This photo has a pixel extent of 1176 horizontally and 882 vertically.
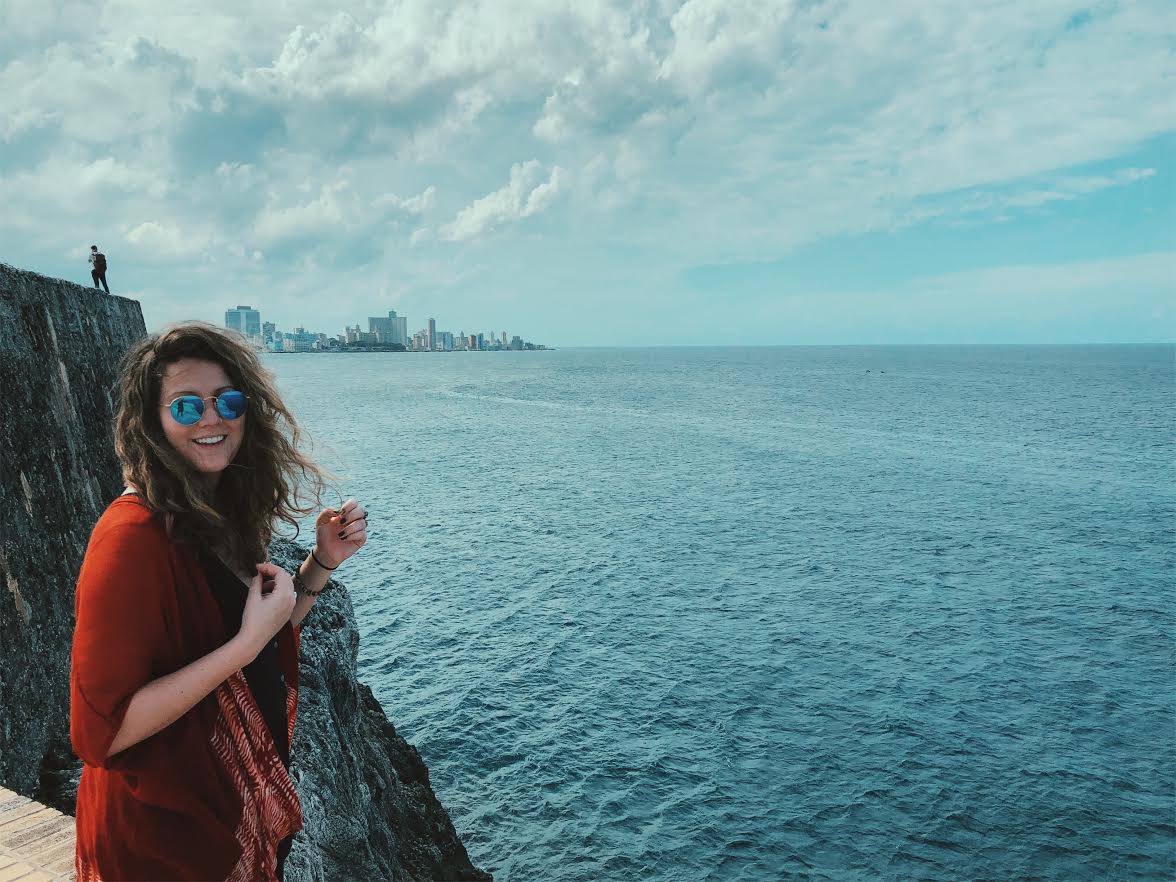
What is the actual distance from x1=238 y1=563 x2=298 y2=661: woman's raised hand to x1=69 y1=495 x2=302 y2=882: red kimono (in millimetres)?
139

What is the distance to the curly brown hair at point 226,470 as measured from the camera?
311cm

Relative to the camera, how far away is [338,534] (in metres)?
3.92

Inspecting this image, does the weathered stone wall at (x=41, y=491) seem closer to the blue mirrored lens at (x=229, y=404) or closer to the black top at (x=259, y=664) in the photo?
the black top at (x=259, y=664)

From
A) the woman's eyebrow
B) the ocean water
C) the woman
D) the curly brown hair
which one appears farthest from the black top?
the ocean water

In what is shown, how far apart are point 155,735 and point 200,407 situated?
1329mm

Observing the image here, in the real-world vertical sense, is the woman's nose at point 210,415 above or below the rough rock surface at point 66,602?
above

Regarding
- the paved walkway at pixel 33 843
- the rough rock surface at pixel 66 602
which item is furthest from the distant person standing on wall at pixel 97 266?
the paved walkway at pixel 33 843

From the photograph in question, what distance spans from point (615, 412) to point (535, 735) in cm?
8241

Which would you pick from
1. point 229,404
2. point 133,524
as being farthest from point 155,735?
point 229,404

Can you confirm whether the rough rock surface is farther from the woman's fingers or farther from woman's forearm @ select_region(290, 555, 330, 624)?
the woman's fingers

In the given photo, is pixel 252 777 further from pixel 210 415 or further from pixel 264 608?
pixel 210 415

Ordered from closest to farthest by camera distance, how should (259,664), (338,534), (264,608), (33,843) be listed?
(264,608), (259,664), (338,534), (33,843)

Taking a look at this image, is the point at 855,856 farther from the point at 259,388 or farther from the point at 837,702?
the point at 259,388

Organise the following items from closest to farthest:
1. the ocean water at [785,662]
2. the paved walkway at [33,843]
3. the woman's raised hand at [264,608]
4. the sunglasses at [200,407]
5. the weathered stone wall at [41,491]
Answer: the woman's raised hand at [264,608]
the sunglasses at [200,407]
the paved walkway at [33,843]
the weathered stone wall at [41,491]
the ocean water at [785,662]
